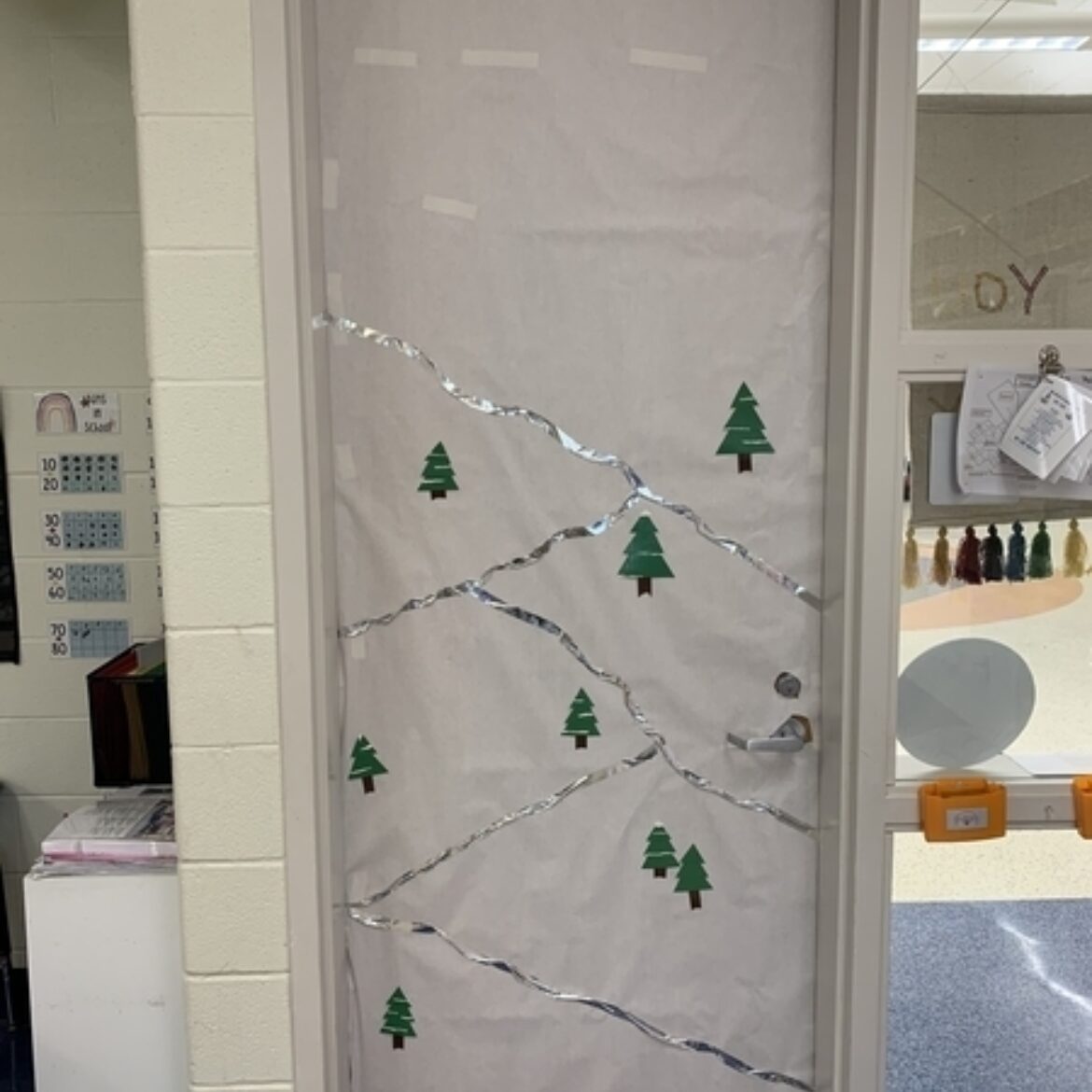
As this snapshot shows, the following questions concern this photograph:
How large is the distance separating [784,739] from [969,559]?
38 centimetres

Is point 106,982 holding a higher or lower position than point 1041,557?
lower

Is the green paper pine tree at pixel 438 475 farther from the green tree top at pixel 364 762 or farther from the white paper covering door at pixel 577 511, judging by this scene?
the green tree top at pixel 364 762

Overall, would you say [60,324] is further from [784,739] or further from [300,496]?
[784,739]

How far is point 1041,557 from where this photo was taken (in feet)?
5.14

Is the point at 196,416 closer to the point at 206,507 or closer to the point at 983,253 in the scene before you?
the point at 206,507

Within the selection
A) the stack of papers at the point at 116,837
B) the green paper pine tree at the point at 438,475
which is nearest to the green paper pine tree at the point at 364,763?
the stack of papers at the point at 116,837

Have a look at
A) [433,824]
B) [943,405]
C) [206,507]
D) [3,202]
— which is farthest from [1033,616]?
[3,202]

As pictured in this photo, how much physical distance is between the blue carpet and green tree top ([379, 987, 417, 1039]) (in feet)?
2.46

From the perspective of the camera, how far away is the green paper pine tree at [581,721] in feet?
5.25

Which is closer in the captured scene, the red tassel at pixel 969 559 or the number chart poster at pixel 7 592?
the red tassel at pixel 969 559

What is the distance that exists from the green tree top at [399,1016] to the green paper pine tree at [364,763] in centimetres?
35

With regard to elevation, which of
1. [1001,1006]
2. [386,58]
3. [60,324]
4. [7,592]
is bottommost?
[1001,1006]

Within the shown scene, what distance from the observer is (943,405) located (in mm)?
1498

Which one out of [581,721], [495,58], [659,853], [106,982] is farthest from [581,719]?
[495,58]
